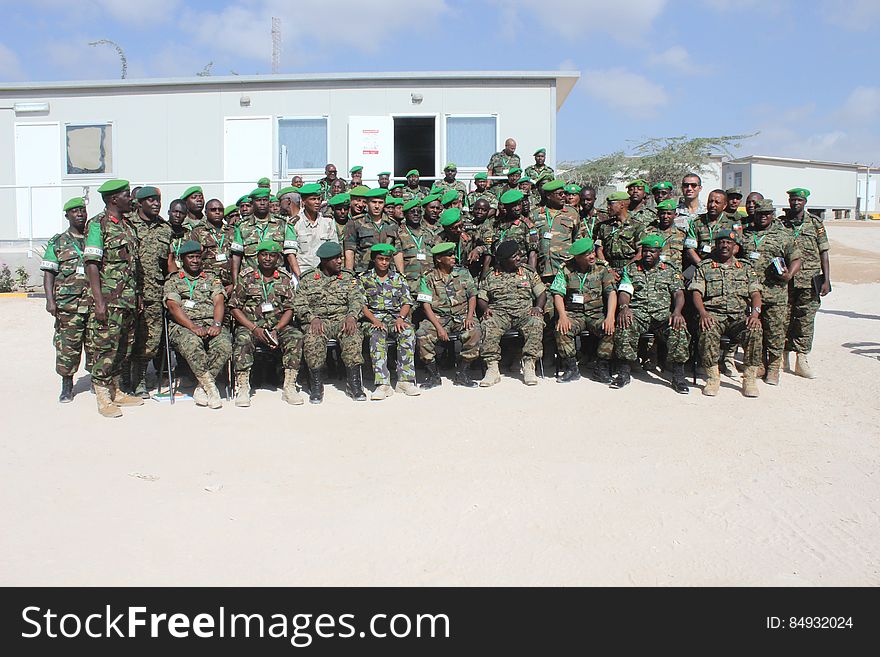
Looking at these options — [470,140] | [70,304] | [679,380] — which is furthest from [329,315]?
[470,140]

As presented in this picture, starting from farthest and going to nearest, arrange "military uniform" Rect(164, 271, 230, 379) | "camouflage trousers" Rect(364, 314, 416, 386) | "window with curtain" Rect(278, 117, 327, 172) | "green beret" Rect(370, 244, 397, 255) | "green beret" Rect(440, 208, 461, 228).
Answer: "window with curtain" Rect(278, 117, 327, 172) → "green beret" Rect(440, 208, 461, 228) → "green beret" Rect(370, 244, 397, 255) → "camouflage trousers" Rect(364, 314, 416, 386) → "military uniform" Rect(164, 271, 230, 379)

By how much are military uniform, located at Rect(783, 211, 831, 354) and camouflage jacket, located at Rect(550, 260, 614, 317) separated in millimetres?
2097

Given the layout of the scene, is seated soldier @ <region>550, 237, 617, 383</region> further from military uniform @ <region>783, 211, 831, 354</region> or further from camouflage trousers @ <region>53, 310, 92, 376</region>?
camouflage trousers @ <region>53, 310, 92, 376</region>

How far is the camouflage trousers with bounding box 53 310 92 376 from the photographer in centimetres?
667

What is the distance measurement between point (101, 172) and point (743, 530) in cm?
1352

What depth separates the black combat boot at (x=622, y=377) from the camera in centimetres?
729

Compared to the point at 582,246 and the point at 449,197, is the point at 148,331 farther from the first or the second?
the point at 582,246

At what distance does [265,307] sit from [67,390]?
6.58 feet

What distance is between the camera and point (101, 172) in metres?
14.0

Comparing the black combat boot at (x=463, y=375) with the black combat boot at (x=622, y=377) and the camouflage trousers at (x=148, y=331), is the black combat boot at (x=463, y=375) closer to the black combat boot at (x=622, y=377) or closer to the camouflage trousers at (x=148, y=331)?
the black combat boot at (x=622, y=377)

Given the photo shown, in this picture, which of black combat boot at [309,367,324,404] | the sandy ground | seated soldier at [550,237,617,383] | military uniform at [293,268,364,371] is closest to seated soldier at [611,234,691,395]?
seated soldier at [550,237,617,383]

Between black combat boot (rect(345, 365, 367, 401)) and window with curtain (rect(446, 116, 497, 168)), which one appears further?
A: window with curtain (rect(446, 116, 497, 168))

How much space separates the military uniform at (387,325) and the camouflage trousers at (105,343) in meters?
2.25

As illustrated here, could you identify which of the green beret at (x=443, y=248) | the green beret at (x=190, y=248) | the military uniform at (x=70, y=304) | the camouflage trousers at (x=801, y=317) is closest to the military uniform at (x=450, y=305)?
the green beret at (x=443, y=248)
